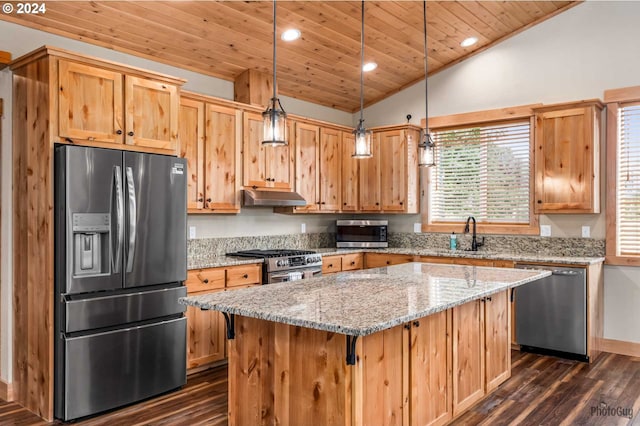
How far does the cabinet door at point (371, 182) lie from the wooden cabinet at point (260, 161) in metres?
1.16

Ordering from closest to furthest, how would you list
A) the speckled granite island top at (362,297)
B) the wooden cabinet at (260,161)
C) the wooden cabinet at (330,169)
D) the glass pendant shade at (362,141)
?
1. the speckled granite island top at (362,297)
2. the glass pendant shade at (362,141)
3. the wooden cabinet at (260,161)
4. the wooden cabinet at (330,169)

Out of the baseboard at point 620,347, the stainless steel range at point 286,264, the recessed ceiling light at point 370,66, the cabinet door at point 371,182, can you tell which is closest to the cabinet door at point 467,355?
the stainless steel range at point 286,264

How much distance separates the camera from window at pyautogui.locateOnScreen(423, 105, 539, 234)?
16.9 ft

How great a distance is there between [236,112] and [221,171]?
0.58 m

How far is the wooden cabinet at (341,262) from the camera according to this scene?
5.12 metres

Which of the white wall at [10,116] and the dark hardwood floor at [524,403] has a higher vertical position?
the white wall at [10,116]

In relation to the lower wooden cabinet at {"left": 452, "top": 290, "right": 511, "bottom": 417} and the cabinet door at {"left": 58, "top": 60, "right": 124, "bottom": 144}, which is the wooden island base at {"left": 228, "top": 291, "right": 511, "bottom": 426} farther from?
the cabinet door at {"left": 58, "top": 60, "right": 124, "bottom": 144}

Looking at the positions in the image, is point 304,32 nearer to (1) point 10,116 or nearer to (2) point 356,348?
(1) point 10,116

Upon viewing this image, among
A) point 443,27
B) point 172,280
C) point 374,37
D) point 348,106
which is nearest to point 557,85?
point 443,27

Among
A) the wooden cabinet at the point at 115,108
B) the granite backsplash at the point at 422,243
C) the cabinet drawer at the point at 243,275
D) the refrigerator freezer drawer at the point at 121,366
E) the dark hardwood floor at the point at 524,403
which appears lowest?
the dark hardwood floor at the point at 524,403

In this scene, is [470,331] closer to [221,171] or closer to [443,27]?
[221,171]

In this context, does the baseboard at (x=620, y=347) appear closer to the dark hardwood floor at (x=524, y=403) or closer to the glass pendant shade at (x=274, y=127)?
the dark hardwood floor at (x=524, y=403)

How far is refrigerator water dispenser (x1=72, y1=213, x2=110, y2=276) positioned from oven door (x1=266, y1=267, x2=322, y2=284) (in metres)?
1.54

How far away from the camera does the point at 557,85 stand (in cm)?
491
